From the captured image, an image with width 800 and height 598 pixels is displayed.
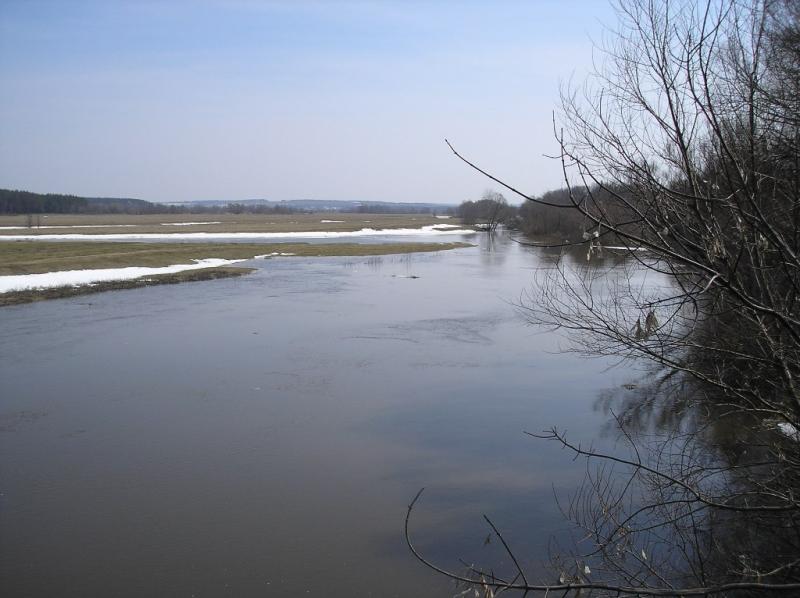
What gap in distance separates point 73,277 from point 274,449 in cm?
1870

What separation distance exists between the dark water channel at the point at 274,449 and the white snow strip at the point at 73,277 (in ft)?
19.5

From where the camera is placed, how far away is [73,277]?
24.3 m

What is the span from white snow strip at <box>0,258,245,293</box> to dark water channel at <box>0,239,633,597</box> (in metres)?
5.93

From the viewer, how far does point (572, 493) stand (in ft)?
24.6

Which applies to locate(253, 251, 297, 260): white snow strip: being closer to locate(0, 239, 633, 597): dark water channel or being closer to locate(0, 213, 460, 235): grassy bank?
locate(0, 239, 633, 597): dark water channel

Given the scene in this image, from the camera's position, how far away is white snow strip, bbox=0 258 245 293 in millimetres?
22188

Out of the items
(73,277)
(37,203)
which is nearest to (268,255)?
(73,277)

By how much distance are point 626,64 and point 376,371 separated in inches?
371

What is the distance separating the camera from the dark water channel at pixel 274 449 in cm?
621

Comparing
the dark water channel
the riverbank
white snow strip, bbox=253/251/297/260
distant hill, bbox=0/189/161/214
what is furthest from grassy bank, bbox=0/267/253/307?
distant hill, bbox=0/189/161/214

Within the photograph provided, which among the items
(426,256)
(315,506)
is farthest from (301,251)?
(315,506)

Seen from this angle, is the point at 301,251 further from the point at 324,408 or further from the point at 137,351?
the point at 324,408

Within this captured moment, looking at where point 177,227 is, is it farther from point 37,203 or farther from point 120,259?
point 37,203

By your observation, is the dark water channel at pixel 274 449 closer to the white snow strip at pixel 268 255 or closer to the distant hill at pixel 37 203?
the white snow strip at pixel 268 255
